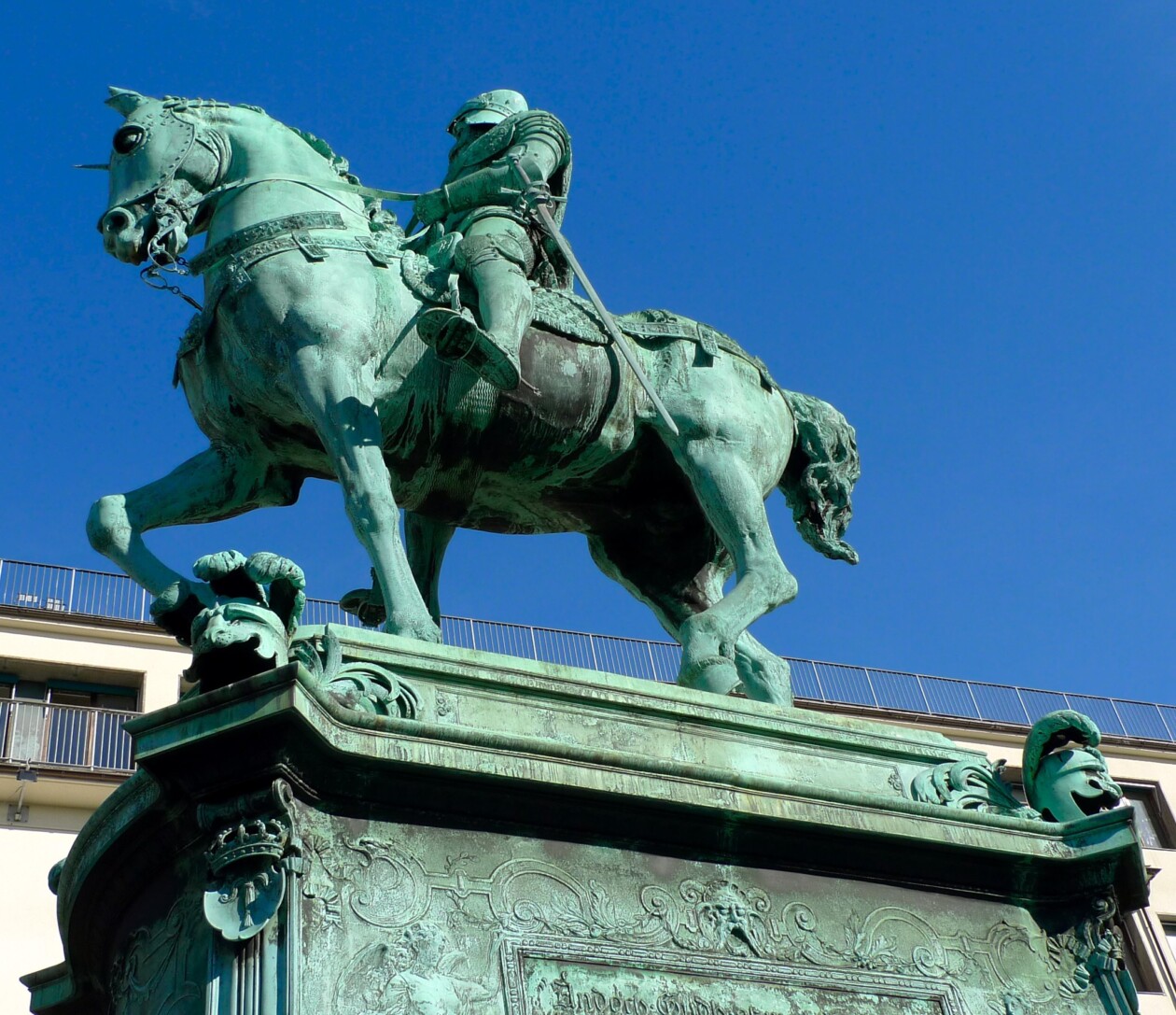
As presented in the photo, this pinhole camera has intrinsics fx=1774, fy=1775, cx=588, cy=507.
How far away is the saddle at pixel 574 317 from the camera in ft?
31.9

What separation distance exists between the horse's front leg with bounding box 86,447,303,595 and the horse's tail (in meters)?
3.10

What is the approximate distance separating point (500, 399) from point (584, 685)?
81.4 inches

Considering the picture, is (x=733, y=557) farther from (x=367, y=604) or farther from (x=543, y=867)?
(x=543, y=867)

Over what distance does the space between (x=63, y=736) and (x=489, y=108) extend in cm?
1744

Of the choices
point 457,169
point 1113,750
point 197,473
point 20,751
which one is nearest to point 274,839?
point 197,473

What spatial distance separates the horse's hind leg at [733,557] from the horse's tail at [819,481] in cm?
87

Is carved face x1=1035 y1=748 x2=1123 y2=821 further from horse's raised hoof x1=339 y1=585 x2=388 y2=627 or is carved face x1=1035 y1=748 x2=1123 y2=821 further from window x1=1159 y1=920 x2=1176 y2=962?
window x1=1159 y1=920 x2=1176 y2=962

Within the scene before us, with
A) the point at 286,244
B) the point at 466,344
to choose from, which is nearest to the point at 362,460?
the point at 466,344

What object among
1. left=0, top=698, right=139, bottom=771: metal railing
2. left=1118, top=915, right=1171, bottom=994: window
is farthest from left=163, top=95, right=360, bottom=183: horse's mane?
left=1118, top=915, right=1171, bottom=994: window

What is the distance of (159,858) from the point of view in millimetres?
7016

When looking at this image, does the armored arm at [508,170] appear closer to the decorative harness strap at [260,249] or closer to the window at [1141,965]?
the decorative harness strap at [260,249]

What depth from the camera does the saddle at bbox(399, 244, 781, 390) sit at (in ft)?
31.9

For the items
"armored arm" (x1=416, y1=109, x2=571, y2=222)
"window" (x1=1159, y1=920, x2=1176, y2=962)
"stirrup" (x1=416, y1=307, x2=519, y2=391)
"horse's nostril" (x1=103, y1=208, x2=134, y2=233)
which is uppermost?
"window" (x1=1159, y1=920, x2=1176, y2=962)

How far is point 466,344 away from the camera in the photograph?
29.5 feet
